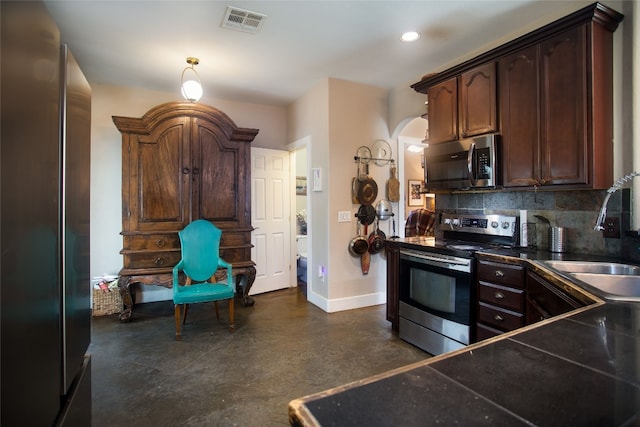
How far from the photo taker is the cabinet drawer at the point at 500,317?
7.03ft

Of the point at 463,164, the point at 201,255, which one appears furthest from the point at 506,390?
the point at 201,255

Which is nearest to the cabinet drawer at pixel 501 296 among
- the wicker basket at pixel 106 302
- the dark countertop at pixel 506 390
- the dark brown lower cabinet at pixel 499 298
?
the dark brown lower cabinet at pixel 499 298

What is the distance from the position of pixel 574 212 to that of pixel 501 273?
28.5 inches

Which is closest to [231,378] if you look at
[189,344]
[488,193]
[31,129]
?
[189,344]

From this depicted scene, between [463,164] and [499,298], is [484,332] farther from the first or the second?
→ [463,164]

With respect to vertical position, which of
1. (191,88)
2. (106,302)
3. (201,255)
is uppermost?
(191,88)

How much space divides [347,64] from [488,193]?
1863 millimetres

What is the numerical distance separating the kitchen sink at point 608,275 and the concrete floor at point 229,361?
1290mm

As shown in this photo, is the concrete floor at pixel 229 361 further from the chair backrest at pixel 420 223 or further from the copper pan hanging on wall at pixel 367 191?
the chair backrest at pixel 420 223

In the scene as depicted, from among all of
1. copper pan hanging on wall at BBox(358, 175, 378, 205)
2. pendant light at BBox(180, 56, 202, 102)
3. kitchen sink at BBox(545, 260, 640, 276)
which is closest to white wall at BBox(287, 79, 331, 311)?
copper pan hanging on wall at BBox(358, 175, 378, 205)

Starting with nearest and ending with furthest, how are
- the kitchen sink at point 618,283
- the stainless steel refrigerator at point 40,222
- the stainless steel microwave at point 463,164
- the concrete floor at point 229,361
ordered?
1. the stainless steel refrigerator at point 40,222
2. the kitchen sink at point 618,283
3. the concrete floor at point 229,361
4. the stainless steel microwave at point 463,164

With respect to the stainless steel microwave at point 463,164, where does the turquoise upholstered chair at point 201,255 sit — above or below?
below

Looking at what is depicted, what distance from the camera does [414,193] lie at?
20.1 ft

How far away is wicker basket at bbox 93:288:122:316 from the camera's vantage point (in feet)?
12.2
